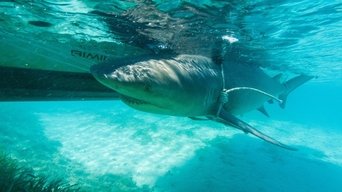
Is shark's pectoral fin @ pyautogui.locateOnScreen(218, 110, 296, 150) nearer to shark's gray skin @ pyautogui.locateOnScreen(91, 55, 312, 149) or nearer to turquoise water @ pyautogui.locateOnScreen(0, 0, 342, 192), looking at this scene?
shark's gray skin @ pyautogui.locateOnScreen(91, 55, 312, 149)

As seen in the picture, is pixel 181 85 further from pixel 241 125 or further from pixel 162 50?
pixel 162 50

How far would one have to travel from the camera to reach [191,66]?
625cm

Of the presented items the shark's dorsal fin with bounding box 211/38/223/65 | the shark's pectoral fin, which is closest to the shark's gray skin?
the shark's pectoral fin

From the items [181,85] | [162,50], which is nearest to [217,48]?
[162,50]

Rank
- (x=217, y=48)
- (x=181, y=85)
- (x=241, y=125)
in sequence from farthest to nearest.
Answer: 1. (x=217, y=48)
2. (x=241, y=125)
3. (x=181, y=85)

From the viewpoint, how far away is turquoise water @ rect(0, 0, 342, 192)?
7.96 m

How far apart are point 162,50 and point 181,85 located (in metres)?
5.72

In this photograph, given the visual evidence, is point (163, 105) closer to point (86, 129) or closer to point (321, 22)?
point (321, 22)

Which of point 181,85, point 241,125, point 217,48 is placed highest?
point 217,48

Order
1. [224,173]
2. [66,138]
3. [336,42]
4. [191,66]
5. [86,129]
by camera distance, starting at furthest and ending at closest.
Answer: [86,129]
[66,138]
[336,42]
[224,173]
[191,66]

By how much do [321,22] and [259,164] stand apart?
6825mm

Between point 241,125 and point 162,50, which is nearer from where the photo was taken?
point 241,125

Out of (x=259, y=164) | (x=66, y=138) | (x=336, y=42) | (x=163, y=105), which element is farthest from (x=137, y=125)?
(x=163, y=105)

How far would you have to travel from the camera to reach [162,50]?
10.8m
